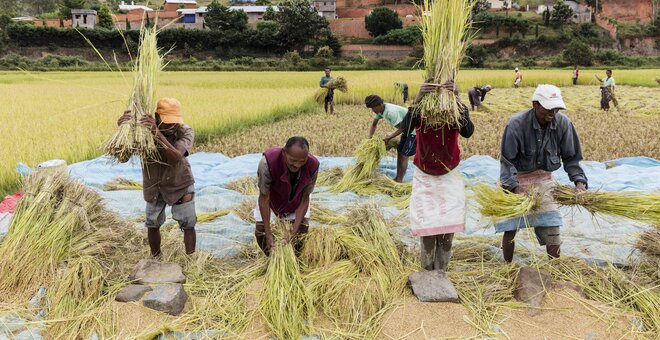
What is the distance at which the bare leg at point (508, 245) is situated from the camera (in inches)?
126

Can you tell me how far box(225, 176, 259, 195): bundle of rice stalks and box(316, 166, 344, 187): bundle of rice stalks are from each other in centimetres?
72

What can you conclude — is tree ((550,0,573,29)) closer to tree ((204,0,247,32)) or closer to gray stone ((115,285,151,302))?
tree ((204,0,247,32))

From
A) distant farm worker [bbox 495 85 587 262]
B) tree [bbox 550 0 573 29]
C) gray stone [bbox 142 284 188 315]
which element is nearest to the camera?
gray stone [bbox 142 284 188 315]

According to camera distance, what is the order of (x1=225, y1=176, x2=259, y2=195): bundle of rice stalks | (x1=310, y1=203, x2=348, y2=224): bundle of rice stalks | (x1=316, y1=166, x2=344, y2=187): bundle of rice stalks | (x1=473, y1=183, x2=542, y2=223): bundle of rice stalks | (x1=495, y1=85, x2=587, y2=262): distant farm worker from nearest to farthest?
(x1=473, y1=183, x2=542, y2=223): bundle of rice stalks < (x1=495, y1=85, x2=587, y2=262): distant farm worker < (x1=310, y1=203, x2=348, y2=224): bundle of rice stalks < (x1=225, y1=176, x2=259, y2=195): bundle of rice stalks < (x1=316, y1=166, x2=344, y2=187): bundle of rice stalks

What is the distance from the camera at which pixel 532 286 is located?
8.96 ft

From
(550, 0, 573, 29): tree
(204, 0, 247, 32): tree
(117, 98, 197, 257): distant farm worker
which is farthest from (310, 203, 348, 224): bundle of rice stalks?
(550, 0, 573, 29): tree

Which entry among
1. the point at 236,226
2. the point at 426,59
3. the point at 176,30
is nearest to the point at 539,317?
the point at 426,59

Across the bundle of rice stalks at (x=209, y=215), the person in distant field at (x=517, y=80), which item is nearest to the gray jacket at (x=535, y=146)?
the bundle of rice stalks at (x=209, y=215)

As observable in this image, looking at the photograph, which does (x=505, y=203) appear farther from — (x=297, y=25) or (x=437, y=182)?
(x=297, y=25)

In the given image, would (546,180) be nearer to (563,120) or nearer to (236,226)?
(563,120)

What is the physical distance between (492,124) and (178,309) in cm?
860

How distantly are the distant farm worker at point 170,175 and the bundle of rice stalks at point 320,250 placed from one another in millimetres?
778

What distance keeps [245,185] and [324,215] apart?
1.37m

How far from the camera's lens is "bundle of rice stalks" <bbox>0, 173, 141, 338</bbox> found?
2547mm
